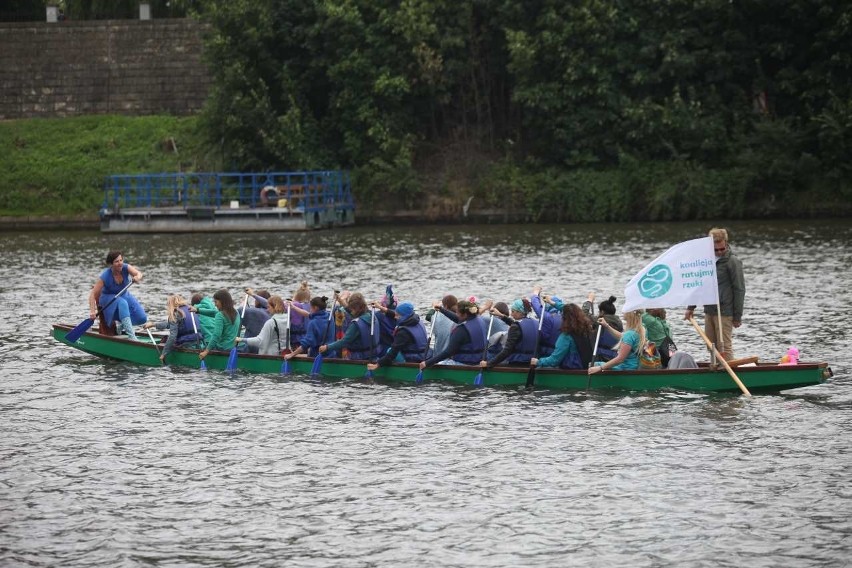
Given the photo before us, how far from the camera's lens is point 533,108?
5638 centimetres

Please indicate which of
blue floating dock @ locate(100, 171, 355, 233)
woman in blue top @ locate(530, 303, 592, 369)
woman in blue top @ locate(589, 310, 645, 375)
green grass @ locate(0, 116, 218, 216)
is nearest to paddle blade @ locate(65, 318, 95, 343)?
woman in blue top @ locate(530, 303, 592, 369)

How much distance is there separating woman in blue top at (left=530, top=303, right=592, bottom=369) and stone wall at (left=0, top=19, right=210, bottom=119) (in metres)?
44.1

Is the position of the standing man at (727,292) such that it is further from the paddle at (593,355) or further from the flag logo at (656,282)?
the paddle at (593,355)

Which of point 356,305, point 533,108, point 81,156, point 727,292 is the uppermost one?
point 533,108

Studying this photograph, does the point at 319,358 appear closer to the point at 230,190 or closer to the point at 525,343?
the point at 525,343

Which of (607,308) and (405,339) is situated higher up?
(607,308)

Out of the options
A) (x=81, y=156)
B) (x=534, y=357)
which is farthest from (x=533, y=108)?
(x=534, y=357)

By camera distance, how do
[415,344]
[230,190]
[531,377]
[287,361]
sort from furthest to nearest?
[230,190], [287,361], [415,344], [531,377]

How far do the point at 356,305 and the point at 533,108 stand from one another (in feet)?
116

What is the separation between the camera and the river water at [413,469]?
562 inches

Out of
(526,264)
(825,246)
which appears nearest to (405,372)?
(526,264)

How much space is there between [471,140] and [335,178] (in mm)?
6480

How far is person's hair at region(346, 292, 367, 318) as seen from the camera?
22300mm

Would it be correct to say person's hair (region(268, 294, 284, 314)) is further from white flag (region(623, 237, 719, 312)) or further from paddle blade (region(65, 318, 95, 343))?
white flag (region(623, 237, 719, 312))
